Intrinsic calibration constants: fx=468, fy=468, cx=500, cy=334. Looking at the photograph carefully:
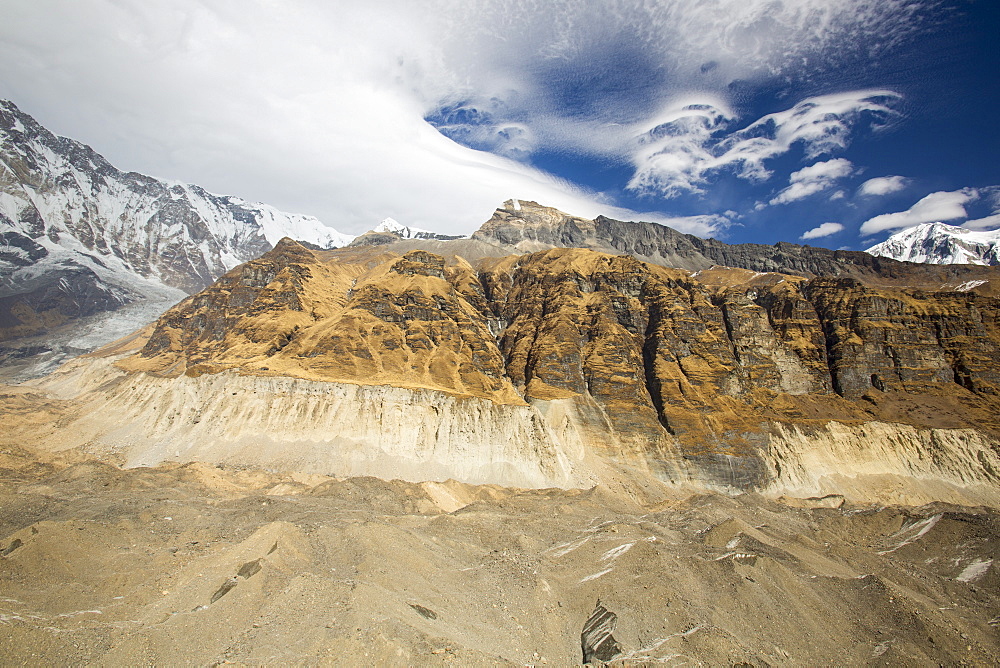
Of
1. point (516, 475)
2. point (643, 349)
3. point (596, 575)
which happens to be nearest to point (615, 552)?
point (596, 575)

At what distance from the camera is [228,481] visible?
49.9m

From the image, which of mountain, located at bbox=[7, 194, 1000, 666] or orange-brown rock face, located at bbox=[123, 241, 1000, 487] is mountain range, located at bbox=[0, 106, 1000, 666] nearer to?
mountain, located at bbox=[7, 194, 1000, 666]

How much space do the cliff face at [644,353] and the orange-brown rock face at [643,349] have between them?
289 mm

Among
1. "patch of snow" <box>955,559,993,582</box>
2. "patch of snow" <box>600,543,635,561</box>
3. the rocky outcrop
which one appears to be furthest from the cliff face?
the rocky outcrop

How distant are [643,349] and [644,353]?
3.34 ft

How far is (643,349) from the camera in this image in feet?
276

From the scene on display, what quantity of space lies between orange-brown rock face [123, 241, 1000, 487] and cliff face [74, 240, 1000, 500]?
29 centimetres

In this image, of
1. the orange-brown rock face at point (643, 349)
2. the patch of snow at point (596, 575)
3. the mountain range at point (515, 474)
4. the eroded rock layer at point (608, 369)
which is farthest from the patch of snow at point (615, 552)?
the orange-brown rock face at point (643, 349)

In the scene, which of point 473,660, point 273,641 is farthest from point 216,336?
point 473,660

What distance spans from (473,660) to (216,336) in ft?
302

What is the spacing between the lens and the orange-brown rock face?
6944cm

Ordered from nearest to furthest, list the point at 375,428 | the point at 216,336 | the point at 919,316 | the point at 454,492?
the point at 454,492, the point at 375,428, the point at 919,316, the point at 216,336

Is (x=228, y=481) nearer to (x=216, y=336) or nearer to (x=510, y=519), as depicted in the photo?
(x=510, y=519)

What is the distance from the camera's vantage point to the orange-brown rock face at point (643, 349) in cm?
6944
